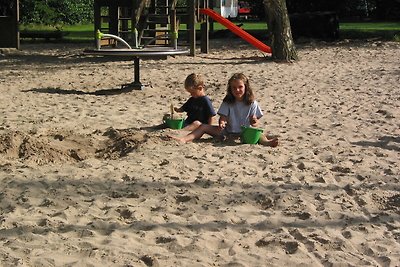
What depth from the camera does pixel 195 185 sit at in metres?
5.38

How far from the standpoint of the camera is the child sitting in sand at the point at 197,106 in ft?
24.7

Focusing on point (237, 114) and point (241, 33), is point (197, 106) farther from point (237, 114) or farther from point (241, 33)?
point (241, 33)

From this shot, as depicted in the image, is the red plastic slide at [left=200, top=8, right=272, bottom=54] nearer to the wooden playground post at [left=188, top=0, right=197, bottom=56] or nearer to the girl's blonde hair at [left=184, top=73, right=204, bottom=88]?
the wooden playground post at [left=188, top=0, right=197, bottom=56]

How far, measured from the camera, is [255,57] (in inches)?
679

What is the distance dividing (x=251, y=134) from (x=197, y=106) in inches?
36.3

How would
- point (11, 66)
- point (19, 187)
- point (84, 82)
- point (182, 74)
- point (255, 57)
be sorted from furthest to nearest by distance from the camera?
point (255, 57)
point (11, 66)
point (182, 74)
point (84, 82)
point (19, 187)

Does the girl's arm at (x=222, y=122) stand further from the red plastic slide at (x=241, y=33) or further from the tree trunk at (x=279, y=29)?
the red plastic slide at (x=241, y=33)

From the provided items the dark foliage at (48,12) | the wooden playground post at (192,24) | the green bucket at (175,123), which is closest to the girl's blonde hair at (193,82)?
the green bucket at (175,123)

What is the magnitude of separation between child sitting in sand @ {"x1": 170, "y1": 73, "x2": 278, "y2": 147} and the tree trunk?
9247 mm

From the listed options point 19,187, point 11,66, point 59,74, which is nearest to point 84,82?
point 59,74

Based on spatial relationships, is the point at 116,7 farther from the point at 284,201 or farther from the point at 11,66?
the point at 284,201

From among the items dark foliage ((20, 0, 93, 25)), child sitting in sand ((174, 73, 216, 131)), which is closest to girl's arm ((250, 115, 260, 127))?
child sitting in sand ((174, 73, 216, 131))

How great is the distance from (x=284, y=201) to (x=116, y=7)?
13577 millimetres


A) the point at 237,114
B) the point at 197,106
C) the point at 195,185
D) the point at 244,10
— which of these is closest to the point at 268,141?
the point at 237,114
